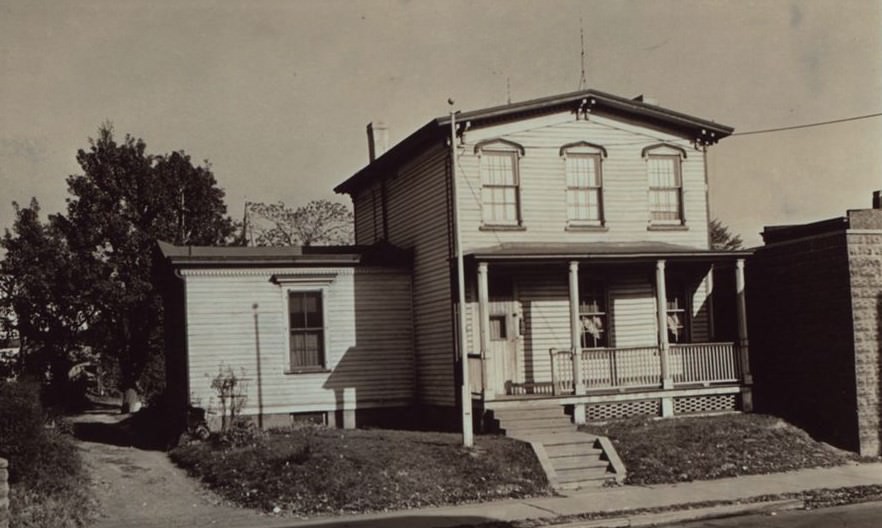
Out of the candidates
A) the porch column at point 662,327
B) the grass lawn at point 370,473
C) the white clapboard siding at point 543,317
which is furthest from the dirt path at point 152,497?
the porch column at point 662,327

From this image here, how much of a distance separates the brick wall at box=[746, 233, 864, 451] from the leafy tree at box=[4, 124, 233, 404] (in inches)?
890

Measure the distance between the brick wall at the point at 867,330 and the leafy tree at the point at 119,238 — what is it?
991 inches

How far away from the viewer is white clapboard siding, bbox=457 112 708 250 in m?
22.7

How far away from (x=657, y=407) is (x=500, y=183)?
6.42 meters

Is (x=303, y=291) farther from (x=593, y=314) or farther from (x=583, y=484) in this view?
(x=583, y=484)

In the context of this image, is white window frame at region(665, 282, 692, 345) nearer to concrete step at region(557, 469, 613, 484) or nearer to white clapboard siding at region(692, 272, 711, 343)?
white clapboard siding at region(692, 272, 711, 343)

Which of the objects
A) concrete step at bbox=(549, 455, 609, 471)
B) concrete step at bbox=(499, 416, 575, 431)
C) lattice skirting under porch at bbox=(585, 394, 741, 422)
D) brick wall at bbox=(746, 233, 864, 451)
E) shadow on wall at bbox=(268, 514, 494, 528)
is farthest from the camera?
lattice skirting under porch at bbox=(585, 394, 741, 422)

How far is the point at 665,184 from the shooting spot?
79.9 feet

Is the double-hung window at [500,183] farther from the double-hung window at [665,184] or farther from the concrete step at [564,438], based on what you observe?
the concrete step at [564,438]

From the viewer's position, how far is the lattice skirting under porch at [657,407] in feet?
72.2

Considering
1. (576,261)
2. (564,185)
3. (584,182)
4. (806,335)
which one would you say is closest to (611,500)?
(576,261)

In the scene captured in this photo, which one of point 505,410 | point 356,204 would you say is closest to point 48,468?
point 505,410

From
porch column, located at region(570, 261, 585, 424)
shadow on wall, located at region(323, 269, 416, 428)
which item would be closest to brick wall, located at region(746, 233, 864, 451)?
porch column, located at region(570, 261, 585, 424)

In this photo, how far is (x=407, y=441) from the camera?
1948cm
